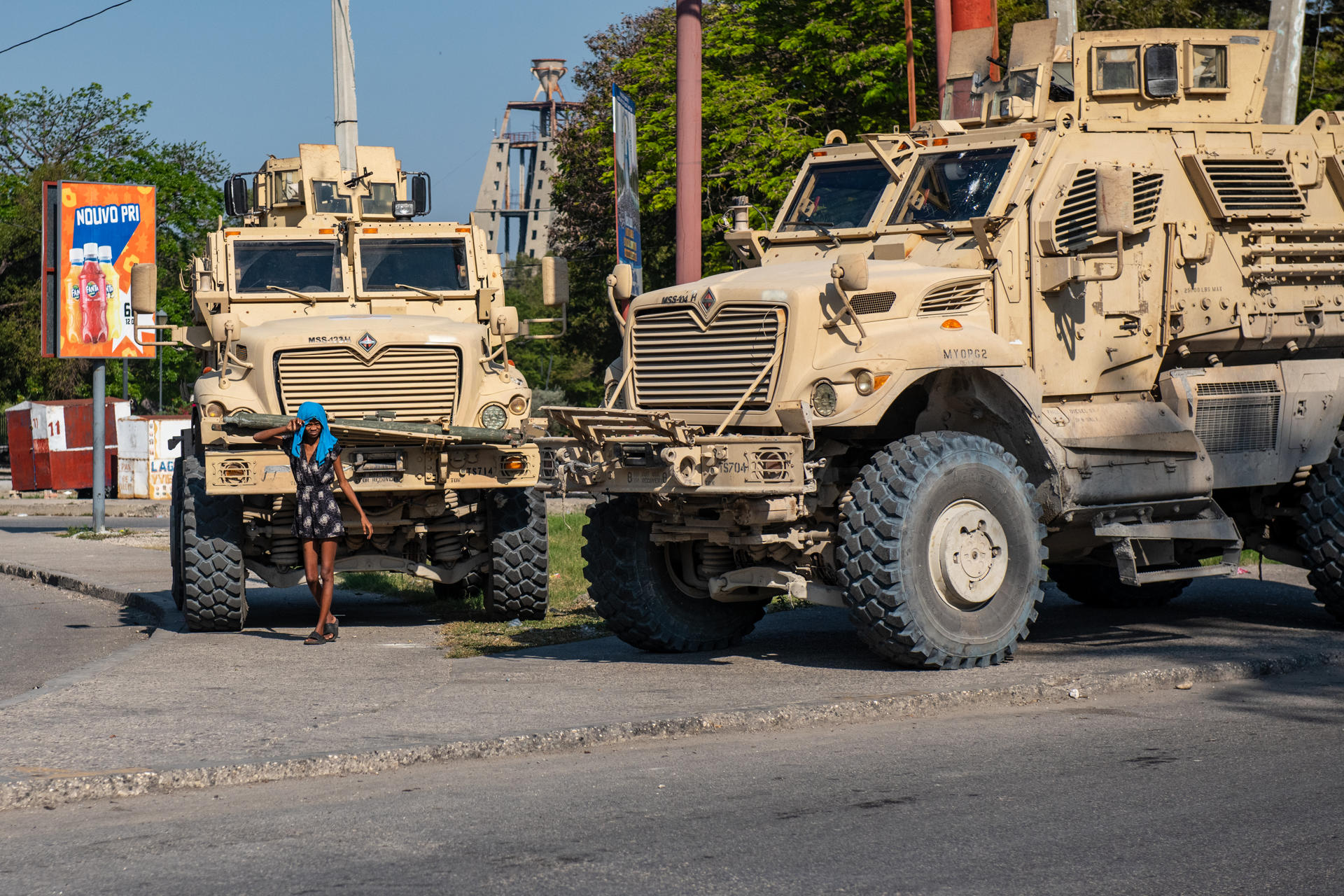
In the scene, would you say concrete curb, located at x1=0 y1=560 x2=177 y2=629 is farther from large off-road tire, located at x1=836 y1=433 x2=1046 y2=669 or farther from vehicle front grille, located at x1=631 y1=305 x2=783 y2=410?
large off-road tire, located at x1=836 y1=433 x2=1046 y2=669

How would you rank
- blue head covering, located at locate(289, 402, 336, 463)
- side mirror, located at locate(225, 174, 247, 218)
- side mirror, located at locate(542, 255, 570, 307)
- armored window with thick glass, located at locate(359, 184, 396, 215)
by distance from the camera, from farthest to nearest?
side mirror, located at locate(225, 174, 247, 218) < armored window with thick glass, located at locate(359, 184, 396, 215) < side mirror, located at locate(542, 255, 570, 307) < blue head covering, located at locate(289, 402, 336, 463)

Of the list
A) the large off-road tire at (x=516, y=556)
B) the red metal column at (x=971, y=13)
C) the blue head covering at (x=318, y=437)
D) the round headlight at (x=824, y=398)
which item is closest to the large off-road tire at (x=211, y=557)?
the blue head covering at (x=318, y=437)

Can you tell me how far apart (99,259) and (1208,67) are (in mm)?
18710

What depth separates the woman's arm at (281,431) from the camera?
38.1 ft

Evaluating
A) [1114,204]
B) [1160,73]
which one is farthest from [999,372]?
[1160,73]

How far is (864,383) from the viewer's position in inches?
359

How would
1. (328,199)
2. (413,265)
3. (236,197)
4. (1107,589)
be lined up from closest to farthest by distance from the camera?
(1107,589) → (413,265) → (328,199) → (236,197)

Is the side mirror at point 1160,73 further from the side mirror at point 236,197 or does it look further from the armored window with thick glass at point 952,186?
the side mirror at point 236,197

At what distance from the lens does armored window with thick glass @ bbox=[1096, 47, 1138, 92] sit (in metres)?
11.1

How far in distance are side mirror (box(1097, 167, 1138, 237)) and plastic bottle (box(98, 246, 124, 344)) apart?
19.1m

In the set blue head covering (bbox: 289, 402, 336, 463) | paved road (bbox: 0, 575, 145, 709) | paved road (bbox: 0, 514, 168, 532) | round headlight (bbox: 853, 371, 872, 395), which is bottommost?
paved road (bbox: 0, 575, 145, 709)

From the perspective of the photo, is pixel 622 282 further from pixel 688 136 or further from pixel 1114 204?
pixel 688 136

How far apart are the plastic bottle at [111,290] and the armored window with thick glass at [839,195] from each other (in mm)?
16903

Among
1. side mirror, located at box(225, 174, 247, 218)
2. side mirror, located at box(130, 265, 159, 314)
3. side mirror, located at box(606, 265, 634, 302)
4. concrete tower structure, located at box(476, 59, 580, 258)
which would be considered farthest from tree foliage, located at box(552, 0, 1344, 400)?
concrete tower structure, located at box(476, 59, 580, 258)
